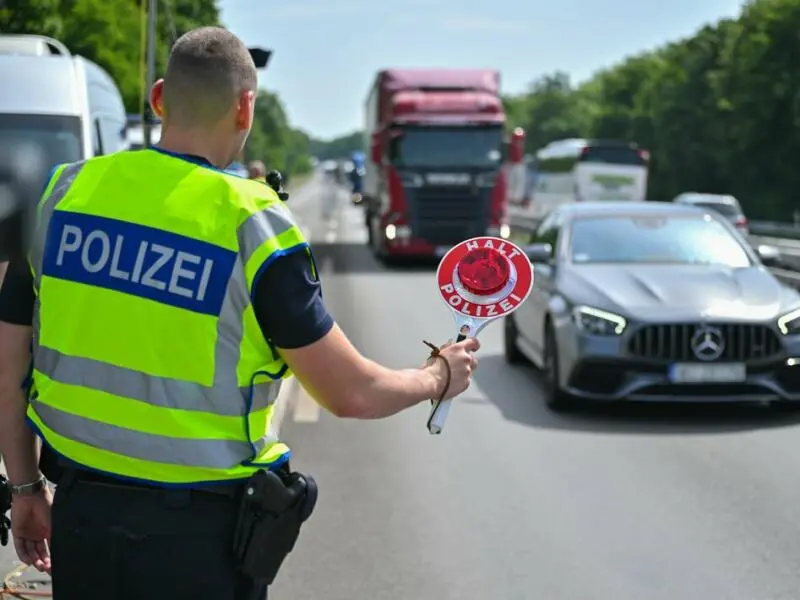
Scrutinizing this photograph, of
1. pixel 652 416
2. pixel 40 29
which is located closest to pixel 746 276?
pixel 652 416

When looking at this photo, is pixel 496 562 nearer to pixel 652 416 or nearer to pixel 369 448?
pixel 369 448

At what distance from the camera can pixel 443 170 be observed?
25.9m

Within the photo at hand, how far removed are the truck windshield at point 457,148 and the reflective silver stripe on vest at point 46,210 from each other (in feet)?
76.1

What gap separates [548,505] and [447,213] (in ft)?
62.6

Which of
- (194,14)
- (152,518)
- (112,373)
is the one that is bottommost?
(194,14)

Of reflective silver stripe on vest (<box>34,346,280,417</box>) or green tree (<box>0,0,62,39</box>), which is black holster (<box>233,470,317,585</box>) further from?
green tree (<box>0,0,62,39</box>)

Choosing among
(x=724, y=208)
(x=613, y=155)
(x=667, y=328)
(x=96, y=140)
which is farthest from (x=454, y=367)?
(x=613, y=155)

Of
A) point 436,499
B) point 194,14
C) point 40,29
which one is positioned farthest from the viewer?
point 194,14

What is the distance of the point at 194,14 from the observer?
7844cm

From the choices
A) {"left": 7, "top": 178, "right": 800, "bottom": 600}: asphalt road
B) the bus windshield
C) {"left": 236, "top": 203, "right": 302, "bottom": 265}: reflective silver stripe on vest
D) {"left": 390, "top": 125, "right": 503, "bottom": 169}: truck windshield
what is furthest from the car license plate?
the bus windshield

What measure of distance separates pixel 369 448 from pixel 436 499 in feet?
5.28

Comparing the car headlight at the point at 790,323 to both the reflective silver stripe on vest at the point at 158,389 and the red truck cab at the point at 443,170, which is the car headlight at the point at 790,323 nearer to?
the reflective silver stripe on vest at the point at 158,389

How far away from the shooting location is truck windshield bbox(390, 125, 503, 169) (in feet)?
85.2

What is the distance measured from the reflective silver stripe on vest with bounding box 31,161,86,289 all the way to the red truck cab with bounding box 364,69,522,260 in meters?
22.7
